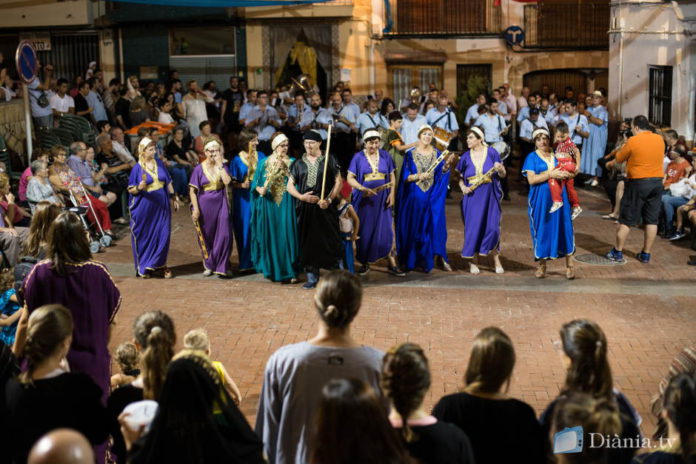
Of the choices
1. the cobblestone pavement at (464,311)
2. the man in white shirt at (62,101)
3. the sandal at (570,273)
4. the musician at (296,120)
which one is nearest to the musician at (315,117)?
the musician at (296,120)

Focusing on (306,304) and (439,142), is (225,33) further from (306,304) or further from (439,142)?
(306,304)

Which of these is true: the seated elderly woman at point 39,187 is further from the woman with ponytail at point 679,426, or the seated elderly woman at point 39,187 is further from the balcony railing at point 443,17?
the balcony railing at point 443,17

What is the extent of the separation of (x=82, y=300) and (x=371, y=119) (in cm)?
1188

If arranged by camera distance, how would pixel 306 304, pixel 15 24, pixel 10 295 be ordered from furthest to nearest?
1. pixel 15 24
2. pixel 306 304
3. pixel 10 295

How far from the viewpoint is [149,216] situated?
11.6m

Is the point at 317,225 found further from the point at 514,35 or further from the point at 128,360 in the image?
the point at 514,35

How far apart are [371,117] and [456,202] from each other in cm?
226

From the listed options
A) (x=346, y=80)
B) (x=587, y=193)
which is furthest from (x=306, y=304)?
(x=346, y=80)

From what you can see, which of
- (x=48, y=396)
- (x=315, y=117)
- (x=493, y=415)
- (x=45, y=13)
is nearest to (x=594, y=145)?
(x=315, y=117)

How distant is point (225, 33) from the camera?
23.7m

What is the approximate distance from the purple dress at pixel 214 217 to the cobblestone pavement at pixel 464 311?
0.34 metres

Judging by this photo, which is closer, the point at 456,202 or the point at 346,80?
the point at 456,202

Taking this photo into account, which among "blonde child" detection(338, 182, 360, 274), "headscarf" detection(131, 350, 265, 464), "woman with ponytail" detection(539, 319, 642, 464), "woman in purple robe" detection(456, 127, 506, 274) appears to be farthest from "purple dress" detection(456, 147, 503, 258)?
"headscarf" detection(131, 350, 265, 464)

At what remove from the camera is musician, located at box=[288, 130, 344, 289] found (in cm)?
1074
